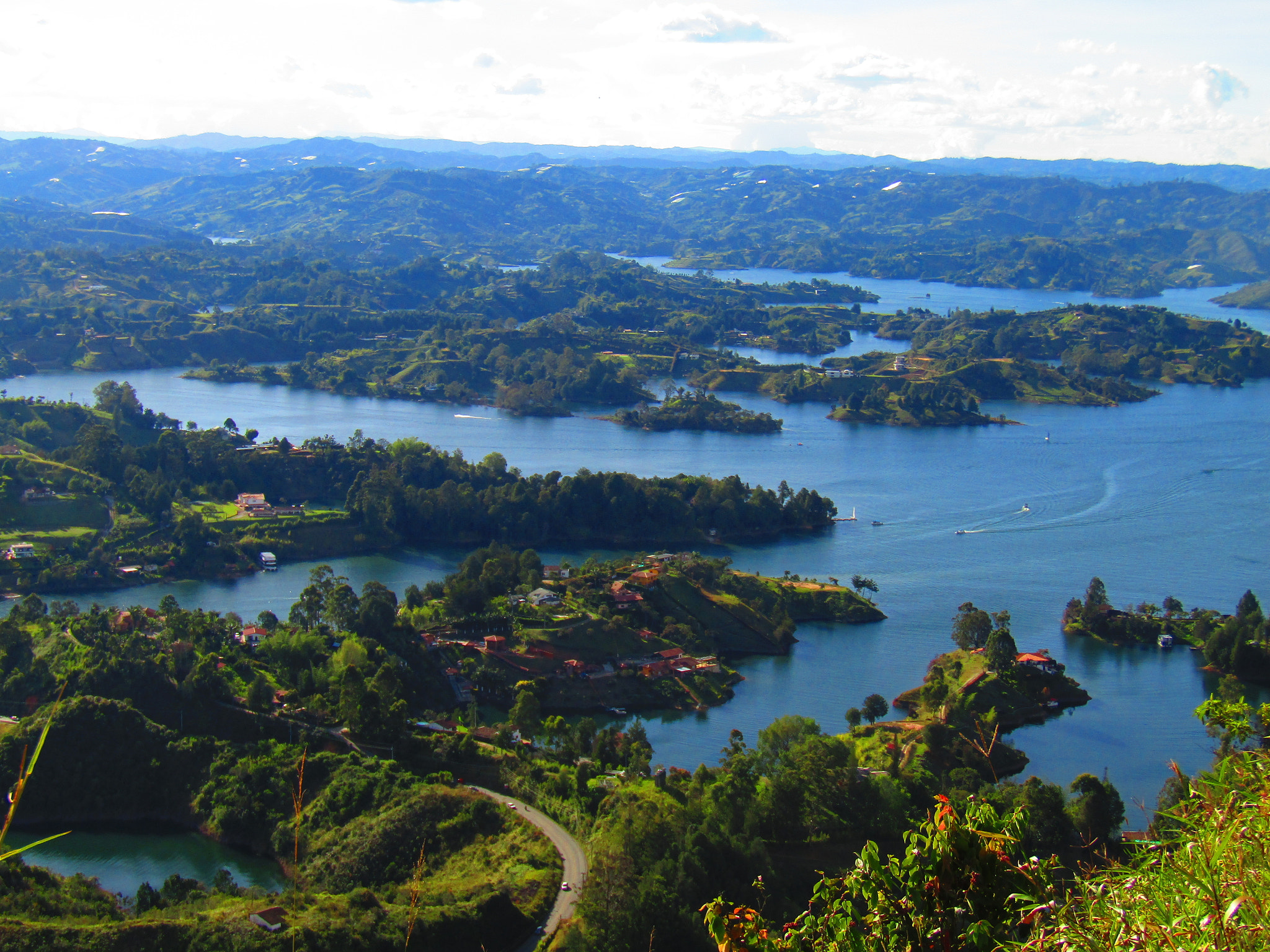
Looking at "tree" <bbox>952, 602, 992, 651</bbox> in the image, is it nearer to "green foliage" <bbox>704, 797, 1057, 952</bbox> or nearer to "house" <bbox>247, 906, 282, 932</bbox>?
"house" <bbox>247, 906, 282, 932</bbox>

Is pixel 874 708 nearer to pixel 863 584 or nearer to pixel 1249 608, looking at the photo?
pixel 863 584

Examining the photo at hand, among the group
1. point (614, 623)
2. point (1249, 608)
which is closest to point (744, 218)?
point (1249, 608)

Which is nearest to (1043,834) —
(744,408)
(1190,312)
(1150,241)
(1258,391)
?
(744,408)

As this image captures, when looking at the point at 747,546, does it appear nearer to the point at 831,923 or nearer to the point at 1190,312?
the point at 831,923

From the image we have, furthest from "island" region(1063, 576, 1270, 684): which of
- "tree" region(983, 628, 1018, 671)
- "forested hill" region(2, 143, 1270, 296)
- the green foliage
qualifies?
"forested hill" region(2, 143, 1270, 296)

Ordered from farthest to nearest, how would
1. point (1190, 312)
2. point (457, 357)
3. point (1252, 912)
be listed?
point (1190, 312) → point (457, 357) → point (1252, 912)
